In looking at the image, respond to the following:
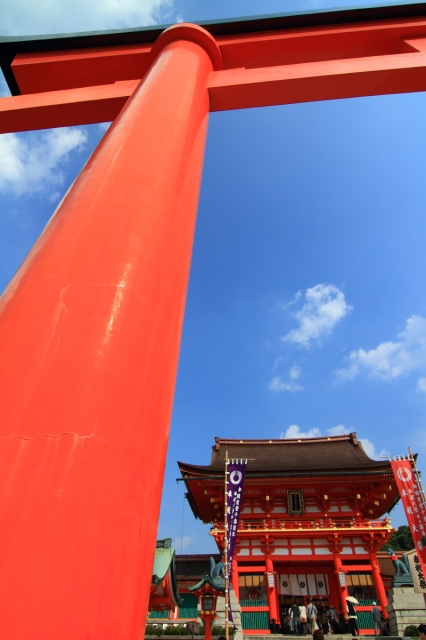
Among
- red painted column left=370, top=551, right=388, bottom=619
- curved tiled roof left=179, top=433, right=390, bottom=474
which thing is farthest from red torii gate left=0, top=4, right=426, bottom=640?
curved tiled roof left=179, top=433, right=390, bottom=474

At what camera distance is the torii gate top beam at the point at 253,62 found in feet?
Answer: 11.1

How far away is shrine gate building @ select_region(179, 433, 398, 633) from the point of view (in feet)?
48.9

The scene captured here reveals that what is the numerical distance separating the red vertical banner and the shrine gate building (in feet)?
11.0

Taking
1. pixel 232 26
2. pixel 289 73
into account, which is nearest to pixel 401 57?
pixel 289 73

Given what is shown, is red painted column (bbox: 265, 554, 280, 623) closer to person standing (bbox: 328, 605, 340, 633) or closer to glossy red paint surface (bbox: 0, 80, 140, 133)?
person standing (bbox: 328, 605, 340, 633)

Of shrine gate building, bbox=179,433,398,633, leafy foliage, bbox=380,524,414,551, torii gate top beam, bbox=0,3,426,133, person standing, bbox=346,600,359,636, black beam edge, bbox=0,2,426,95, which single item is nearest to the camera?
torii gate top beam, bbox=0,3,426,133

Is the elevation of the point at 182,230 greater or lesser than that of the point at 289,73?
lesser

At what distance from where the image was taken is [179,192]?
190 centimetres

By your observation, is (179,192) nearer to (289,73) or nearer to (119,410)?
(119,410)

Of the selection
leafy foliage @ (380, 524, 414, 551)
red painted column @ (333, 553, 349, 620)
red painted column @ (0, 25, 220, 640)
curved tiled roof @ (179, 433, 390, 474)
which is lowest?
red painted column @ (0, 25, 220, 640)

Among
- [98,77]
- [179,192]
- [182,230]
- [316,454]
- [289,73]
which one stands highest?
[316,454]

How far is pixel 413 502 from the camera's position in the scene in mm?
11336

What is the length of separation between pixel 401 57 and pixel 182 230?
2988 mm

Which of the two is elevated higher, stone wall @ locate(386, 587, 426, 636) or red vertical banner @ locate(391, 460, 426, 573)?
red vertical banner @ locate(391, 460, 426, 573)
